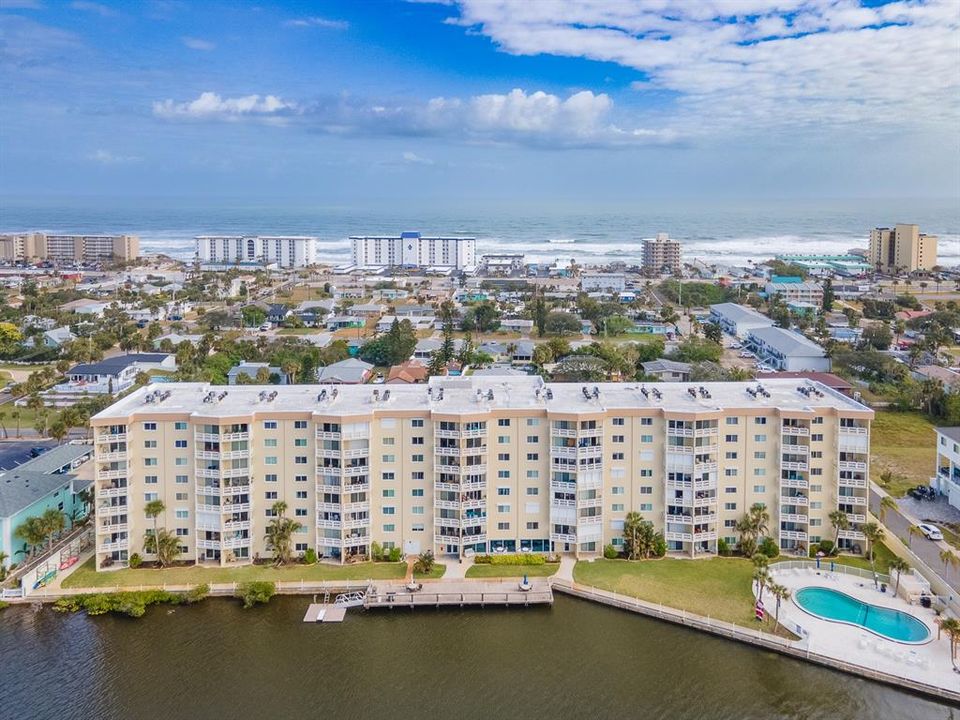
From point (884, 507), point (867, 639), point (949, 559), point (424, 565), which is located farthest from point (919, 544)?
point (424, 565)

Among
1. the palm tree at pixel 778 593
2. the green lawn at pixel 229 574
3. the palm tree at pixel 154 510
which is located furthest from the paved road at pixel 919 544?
the palm tree at pixel 154 510

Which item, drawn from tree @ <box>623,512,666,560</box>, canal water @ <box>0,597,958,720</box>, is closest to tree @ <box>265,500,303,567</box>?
canal water @ <box>0,597,958,720</box>

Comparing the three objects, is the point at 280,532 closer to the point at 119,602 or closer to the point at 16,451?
the point at 119,602

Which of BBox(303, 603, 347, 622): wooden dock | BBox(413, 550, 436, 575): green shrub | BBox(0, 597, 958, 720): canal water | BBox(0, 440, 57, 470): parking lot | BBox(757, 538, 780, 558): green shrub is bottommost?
BBox(0, 597, 958, 720): canal water

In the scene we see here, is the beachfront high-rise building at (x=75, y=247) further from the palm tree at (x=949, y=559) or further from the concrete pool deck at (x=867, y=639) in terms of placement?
the palm tree at (x=949, y=559)

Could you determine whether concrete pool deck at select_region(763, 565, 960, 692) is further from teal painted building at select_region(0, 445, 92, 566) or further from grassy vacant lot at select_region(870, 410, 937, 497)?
teal painted building at select_region(0, 445, 92, 566)

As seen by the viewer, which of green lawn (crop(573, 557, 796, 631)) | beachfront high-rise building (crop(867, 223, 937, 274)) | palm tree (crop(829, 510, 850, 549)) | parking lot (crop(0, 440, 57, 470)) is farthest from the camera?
beachfront high-rise building (crop(867, 223, 937, 274))

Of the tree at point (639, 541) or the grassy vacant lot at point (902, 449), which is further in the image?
the grassy vacant lot at point (902, 449)
